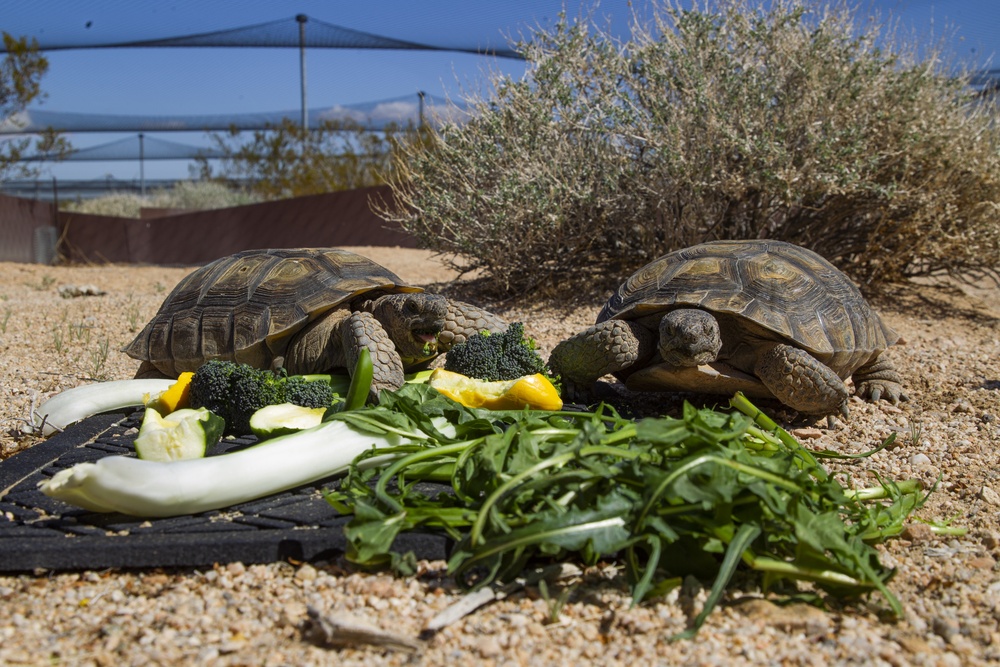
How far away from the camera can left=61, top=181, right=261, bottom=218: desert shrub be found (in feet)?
73.9

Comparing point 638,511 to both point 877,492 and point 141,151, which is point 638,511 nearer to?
point 877,492

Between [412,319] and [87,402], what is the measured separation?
1402mm

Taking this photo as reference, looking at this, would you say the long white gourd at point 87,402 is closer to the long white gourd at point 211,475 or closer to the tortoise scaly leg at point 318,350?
the tortoise scaly leg at point 318,350

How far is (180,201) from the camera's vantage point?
23125mm

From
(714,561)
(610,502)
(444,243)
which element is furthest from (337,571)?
(444,243)

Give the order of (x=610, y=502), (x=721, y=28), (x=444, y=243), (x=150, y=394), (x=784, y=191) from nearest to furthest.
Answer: (x=610, y=502) → (x=150, y=394) → (x=784, y=191) → (x=721, y=28) → (x=444, y=243)

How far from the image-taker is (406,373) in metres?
4.02

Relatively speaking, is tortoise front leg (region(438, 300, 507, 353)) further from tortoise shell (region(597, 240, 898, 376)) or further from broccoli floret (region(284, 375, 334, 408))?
broccoli floret (region(284, 375, 334, 408))

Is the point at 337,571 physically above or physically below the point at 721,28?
below

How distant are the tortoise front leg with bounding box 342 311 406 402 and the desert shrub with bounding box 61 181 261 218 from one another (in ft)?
64.2

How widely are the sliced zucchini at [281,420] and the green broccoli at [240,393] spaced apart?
0.09 meters

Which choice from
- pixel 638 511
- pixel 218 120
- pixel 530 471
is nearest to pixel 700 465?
pixel 638 511

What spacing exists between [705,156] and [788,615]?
4.83m

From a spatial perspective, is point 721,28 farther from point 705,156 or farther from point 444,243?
point 444,243
